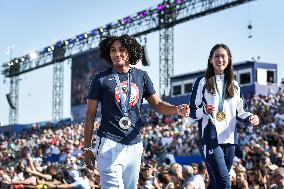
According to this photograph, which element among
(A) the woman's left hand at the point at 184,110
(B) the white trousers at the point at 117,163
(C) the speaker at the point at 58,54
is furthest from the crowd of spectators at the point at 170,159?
(C) the speaker at the point at 58,54

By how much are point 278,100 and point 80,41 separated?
30.3m

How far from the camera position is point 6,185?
1420 centimetres

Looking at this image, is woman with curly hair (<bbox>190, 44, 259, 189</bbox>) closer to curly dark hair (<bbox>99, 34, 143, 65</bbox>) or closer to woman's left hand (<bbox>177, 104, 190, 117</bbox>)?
woman's left hand (<bbox>177, 104, 190, 117</bbox>)

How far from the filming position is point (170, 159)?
16.1 m

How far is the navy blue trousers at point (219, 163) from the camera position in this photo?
193 inches

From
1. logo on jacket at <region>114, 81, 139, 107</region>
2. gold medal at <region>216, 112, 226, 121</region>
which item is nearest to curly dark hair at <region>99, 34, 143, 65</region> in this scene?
logo on jacket at <region>114, 81, 139, 107</region>

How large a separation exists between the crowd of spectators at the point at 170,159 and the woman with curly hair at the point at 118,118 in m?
1.45

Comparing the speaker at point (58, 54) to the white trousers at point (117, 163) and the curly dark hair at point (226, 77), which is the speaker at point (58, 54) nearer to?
the curly dark hair at point (226, 77)

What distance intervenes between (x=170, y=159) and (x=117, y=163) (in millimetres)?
12150

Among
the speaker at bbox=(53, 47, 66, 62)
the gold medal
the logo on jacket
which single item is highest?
the speaker at bbox=(53, 47, 66, 62)

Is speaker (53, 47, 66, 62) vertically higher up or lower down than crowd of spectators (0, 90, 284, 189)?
higher up

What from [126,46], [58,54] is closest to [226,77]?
[126,46]

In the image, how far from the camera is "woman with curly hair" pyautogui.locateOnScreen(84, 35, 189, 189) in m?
4.14

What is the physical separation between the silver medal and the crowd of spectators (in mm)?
1507
